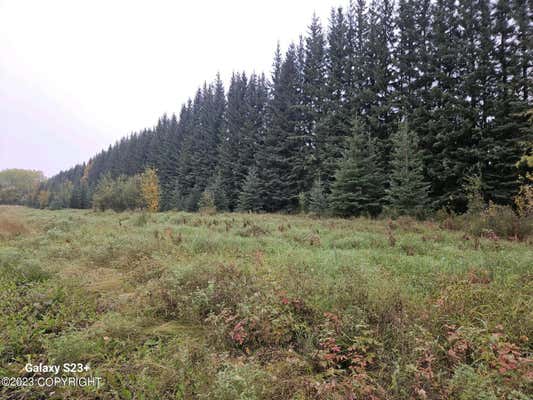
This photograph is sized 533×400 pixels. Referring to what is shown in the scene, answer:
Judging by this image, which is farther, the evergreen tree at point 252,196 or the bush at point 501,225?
the evergreen tree at point 252,196

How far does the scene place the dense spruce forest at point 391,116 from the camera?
16.2 m

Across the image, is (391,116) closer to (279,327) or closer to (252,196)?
(252,196)

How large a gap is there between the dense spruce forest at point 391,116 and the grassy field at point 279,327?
12.3 metres

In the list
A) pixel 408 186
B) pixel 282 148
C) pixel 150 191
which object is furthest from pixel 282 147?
Result: pixel 150 191

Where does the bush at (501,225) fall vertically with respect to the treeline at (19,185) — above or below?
below

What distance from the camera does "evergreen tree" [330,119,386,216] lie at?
17672 millimetres

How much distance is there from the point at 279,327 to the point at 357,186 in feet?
52.5

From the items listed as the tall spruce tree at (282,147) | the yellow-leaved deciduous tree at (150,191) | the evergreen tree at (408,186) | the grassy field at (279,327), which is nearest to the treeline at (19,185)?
the yellow-leaved deciduous tree at (150,191)

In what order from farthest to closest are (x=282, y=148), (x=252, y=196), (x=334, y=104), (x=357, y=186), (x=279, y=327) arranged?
1. (x=282, y=148)
2. (x=252, y=196)
3. (x=334, y=104)
4. (x=357, y=186)
5. (x=279, y=327)

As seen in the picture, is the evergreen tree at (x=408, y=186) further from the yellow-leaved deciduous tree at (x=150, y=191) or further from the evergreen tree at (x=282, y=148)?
the yellow-leaved deciduous tree at (x=150, y=191)

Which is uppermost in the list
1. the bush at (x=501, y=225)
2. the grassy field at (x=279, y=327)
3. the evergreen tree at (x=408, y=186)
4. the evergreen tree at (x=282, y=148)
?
the evergreen tree at (x=282, y=148)

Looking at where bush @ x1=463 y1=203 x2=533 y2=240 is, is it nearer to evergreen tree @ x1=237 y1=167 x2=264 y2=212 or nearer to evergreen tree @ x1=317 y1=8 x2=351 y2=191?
evergreen tree @ x1=317 y1=8 x2=351 y2=191

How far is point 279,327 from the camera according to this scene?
3.61m

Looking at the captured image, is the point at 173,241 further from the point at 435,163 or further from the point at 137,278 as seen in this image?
the point at 435,163
